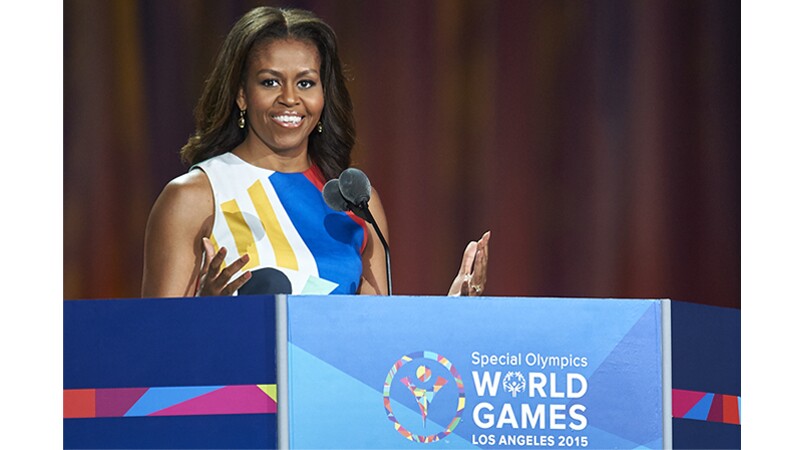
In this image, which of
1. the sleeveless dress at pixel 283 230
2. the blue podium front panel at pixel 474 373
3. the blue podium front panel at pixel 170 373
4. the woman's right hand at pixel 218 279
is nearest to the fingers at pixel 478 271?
the sleeveless dress at pixel 283 230

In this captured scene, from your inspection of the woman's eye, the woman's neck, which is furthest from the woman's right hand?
the woman's eye

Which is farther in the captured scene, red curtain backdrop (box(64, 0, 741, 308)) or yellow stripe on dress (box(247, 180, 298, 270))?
red curtain backdrop (box(64, 0, 741, 308))

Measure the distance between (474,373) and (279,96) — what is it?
1.56 meters

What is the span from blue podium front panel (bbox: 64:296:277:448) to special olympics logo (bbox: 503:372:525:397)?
0.47m

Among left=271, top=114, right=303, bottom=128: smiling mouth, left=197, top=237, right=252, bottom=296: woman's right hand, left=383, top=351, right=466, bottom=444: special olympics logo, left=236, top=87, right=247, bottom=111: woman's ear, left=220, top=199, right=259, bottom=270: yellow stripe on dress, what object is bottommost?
left=383, top=351, right=466, bottom=444: special olympics logo

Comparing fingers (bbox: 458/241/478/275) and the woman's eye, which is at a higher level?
the woman's eye

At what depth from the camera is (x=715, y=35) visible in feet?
15.4

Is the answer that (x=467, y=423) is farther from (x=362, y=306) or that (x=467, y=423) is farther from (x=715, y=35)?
(x=715, y=35)

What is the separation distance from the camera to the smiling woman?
3.96m

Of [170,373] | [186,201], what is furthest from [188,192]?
[170,373]

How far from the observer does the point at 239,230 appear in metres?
4.02

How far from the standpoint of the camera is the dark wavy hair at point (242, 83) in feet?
13.9

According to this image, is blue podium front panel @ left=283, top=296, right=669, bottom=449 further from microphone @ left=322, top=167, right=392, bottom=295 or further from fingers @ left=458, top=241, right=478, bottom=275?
fingers @ left=458, top=241, right=478, bottom=275

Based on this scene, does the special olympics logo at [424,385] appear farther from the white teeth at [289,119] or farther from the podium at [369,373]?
the white teeth at [289,119]
